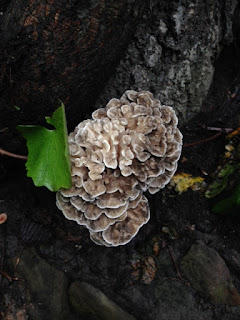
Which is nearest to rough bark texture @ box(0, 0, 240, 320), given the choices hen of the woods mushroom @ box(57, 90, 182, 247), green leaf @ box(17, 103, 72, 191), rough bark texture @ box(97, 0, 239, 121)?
rough bark texture @ box(97, 0, 239, 121)

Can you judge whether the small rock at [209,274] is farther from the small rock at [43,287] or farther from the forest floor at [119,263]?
the small rock at [43,287]

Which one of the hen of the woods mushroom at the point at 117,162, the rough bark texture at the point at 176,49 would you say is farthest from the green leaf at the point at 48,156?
the rough bark texture at the point at 176,49

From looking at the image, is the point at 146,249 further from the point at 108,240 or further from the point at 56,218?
the point at 56,218

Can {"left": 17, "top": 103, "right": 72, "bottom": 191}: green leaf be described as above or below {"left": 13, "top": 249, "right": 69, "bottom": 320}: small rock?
above

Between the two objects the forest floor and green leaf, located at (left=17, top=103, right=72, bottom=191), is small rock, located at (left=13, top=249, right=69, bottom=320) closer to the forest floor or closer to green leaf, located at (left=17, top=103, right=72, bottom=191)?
the forest floor

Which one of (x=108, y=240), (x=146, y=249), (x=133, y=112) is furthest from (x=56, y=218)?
(x=133, y=112)

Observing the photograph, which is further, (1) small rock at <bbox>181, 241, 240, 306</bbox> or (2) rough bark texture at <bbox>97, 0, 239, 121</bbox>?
(1) small rock at <bbox>181, 241, 240, 306</bbox>

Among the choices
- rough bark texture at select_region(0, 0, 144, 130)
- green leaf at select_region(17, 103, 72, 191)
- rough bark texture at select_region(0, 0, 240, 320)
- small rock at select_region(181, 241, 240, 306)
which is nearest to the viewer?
rough bark texture at select_region(0, 0, 144, 130)
